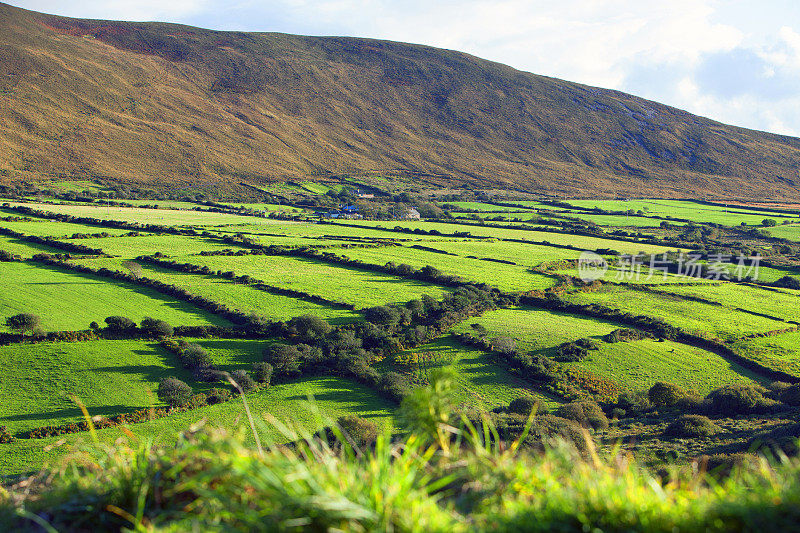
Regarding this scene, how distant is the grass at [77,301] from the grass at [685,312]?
39684 millimetres

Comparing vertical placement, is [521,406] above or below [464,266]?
below

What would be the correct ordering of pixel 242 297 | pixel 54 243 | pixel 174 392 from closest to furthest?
pixel 174 392
pixel 242 297
pixel 54 243

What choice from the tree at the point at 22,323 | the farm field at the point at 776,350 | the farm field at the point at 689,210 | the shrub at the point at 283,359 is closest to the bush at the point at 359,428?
the shrub at the point at 283,359

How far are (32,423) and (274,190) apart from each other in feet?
479

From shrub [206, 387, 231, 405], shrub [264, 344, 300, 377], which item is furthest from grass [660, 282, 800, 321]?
shrub [206, 387, 231, 405]

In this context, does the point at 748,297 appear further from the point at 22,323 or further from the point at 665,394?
the point at 22,323

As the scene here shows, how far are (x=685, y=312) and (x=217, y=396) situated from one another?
46654mm

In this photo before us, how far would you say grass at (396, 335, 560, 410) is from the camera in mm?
37688

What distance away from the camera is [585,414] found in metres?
33.9

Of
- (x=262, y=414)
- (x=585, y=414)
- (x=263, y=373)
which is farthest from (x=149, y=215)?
(x=585, y=414)

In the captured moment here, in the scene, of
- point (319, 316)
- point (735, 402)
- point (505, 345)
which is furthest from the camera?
point (319, 316)

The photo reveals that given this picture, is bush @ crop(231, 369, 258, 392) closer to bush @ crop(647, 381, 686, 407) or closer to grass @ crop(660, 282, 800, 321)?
bush @ crop(647, 381, 686, 407)

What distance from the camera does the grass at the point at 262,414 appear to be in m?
27.6

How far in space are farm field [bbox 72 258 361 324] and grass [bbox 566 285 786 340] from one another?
27.0m
